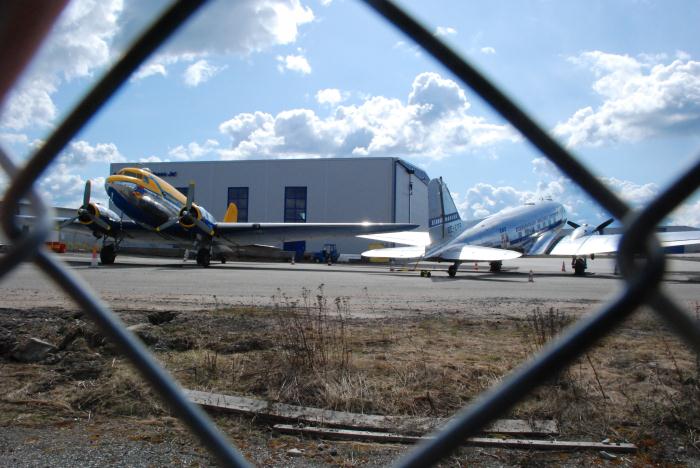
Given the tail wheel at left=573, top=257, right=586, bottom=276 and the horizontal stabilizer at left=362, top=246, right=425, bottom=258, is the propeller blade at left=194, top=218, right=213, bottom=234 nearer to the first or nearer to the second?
the horizontal stabilizer at left=362, top=246, right=425, bottom=258

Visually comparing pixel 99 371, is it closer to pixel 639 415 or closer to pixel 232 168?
pixel 639 415

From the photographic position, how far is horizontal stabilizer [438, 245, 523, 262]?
19.8 metres

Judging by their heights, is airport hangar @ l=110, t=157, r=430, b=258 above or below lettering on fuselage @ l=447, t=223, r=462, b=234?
above

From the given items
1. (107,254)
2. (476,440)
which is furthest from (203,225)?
(476,440)

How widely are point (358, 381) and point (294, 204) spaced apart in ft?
165

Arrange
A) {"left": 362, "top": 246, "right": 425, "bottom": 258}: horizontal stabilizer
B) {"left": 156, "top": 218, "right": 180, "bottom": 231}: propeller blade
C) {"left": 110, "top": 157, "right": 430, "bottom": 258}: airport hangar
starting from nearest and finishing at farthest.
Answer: {"left": 362, "top": 246, "right": 425, "bottom": 258}: horizontal stabilizer
{"left": 156, "top": 218, "right": 180, "bottom": 231}: propeller blade
{"left": 110, "top": 157, "right": 430, "bottom": 258}: airport hangar

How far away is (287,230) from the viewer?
2669 cm

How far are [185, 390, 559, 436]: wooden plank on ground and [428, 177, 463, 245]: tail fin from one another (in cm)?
1899

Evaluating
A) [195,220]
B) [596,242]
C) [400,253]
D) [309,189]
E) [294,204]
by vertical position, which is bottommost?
[400,253]

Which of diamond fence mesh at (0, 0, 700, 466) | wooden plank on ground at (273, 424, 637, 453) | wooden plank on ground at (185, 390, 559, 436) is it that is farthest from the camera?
wooden plank on ground at (185, 390, 559, 436)

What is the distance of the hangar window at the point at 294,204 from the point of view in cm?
5359

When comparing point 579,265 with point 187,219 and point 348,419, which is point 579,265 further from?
point 348,419

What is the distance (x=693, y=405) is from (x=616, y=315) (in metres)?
3.57

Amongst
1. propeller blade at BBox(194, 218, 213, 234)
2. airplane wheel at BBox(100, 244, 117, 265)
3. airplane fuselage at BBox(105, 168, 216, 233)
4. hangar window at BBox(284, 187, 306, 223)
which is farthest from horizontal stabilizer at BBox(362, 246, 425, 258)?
hangar window at BBox(284, 187, 306, 223)
